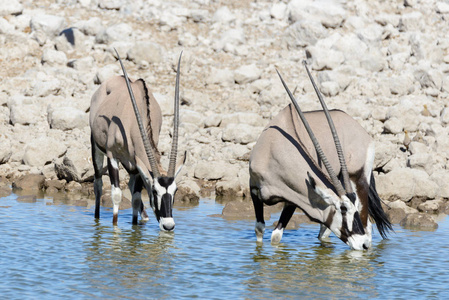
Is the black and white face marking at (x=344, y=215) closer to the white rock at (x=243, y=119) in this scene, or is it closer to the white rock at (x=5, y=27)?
the white rock at (x=243, y=119)

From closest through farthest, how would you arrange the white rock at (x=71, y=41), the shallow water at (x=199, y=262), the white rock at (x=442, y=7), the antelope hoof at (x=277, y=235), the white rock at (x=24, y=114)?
the shallow water at (x=199, y=262)
the antelope hoof at (x=277, y=235)
the white rock at (x=24, y=114)
the white rock at (x=71, y=41)
the white rock at (x=442, y=7)

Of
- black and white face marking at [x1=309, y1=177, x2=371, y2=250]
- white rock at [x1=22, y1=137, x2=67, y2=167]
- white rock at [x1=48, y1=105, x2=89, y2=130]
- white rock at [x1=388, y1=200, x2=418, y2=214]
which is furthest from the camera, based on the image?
white rock at [x1=48, y1=105, x2=89, y2=130]

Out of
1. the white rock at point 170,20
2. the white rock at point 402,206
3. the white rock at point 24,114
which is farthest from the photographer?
the white rock at point 170,20

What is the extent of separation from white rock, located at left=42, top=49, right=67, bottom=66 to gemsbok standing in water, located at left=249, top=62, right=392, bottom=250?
483 inches

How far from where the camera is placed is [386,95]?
18844 mm

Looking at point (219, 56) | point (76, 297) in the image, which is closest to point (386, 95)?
point (219, 56)

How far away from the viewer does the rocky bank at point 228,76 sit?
14.2 metres

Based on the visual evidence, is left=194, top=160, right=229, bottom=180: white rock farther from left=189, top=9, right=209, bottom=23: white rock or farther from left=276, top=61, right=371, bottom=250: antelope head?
left=189, top=9, right=209, bottom=23: white rock

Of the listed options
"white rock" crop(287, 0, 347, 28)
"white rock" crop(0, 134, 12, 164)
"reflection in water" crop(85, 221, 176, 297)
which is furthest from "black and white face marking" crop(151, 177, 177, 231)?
"white rock" crop(287, 0, 347, 28)

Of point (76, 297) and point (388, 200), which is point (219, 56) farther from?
point (76, 297)

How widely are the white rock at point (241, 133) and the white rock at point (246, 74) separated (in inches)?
144

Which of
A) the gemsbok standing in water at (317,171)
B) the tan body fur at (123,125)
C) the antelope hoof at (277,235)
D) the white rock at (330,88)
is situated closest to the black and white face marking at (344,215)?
the gemsbok standing in water at (317,171)

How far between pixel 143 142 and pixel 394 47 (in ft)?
46.4

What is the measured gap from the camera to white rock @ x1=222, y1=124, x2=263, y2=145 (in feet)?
51.7
